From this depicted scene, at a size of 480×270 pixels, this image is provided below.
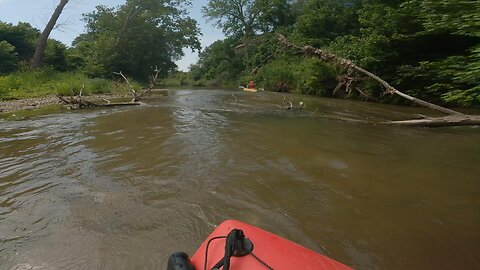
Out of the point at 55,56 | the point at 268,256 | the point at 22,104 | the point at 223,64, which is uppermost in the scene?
the point at 55,56

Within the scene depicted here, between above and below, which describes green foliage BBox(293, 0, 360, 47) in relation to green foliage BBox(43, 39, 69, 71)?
above

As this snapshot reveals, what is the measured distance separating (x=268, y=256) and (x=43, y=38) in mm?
19670

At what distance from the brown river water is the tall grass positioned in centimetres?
642

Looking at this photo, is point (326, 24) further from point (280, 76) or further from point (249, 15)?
point (249, 15)

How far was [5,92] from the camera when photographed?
11477 millimetres

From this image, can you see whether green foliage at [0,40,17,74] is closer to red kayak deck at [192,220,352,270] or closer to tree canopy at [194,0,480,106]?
tree canopy at [194,0,480,106]

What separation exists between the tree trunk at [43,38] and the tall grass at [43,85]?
3.07 ft

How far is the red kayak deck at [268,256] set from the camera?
1452 mm

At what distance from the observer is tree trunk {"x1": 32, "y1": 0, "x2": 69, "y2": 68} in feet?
54.7

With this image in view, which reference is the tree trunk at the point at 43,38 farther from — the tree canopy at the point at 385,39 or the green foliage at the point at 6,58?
the tree canopy at the point at 385,39

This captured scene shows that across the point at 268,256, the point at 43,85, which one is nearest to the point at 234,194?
the point at 268,256

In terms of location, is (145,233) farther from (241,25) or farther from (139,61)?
(241,25)

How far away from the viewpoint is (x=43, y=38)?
55.6 feet

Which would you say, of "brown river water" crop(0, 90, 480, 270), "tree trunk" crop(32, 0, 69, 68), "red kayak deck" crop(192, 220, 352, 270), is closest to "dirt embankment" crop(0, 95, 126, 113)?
"brown river water" crop(0, 90, 480, 270)
